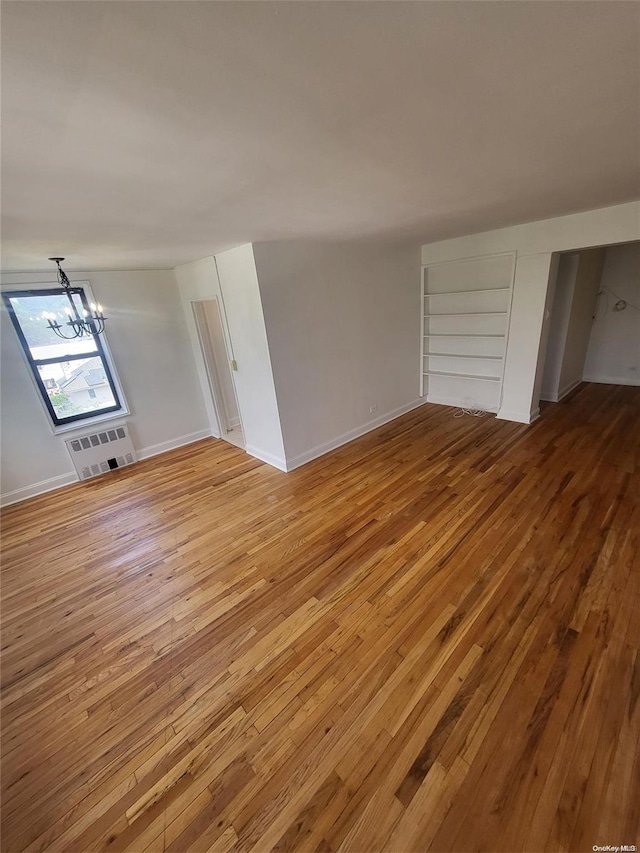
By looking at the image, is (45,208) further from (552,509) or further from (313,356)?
(552,509)

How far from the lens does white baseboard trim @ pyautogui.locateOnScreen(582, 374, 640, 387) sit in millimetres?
5242

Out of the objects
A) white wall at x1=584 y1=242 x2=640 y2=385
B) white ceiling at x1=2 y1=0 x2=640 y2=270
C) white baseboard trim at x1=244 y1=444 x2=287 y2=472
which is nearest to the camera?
white ceiling at x1=2 y1=0 x2=640 y2=270

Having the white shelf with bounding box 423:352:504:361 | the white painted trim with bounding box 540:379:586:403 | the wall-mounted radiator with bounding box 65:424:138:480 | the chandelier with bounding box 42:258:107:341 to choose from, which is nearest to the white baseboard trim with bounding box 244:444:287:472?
the wall-mounted radiator with bounding box 65:424:138:480

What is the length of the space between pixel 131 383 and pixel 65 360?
732 millimetres

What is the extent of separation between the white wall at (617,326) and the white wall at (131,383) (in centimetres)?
669

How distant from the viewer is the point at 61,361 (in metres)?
3.82

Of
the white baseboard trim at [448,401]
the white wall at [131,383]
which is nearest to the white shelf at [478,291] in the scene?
the white baseboard trim at [448,401]

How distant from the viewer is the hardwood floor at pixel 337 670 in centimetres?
122

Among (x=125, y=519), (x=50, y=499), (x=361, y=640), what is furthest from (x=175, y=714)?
(x=50, y=499)

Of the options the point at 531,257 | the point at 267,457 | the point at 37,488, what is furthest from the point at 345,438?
the point at 37,488

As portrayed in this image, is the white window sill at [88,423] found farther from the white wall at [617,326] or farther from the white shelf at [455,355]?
the white wall at [617,326]

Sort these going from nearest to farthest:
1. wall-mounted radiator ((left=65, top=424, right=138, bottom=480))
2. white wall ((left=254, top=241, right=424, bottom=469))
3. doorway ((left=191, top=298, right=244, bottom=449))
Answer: white wall ((left=254, top=241, right=424, bottom=469)), wall-mounted radiator ((left=65, top=424, right=138, bottom=480)), doorway ((left=191, top=298, right=244, bottom=449))

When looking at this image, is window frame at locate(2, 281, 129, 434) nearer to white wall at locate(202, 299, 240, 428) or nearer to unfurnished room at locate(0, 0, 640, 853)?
unfurnished room at locate(0, 0, 640, 853)

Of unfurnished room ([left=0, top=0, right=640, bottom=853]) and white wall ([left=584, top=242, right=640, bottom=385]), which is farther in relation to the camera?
white wall ([left=584, top=242, right=640, bottom=385])
